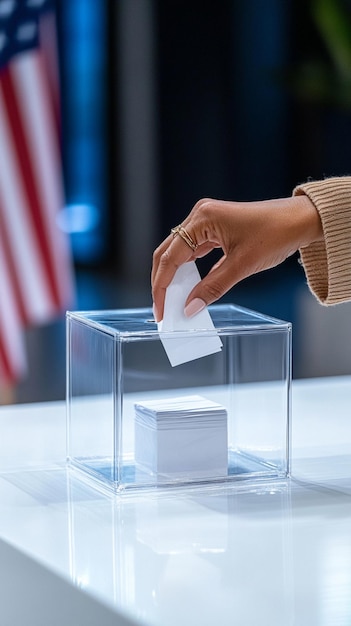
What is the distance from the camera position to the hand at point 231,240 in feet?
3.66

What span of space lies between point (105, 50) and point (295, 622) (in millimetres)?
4636

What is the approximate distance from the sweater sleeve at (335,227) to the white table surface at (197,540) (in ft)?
0.68

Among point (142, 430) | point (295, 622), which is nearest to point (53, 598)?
point (295, 622)

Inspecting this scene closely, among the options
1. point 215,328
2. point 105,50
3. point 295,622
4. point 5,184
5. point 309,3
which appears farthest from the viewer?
point 309,3

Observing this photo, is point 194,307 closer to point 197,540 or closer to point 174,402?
point 174,402

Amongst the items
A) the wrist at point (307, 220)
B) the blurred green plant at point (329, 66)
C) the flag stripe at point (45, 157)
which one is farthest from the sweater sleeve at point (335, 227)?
the blurred green plant at point (329, 66)

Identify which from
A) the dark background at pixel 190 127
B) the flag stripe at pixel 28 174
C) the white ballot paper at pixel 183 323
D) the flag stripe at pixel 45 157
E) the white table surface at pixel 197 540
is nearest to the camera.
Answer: the white table surface at pixel 197 540

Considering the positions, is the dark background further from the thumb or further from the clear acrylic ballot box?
the thumb

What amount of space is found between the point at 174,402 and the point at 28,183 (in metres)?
3.75

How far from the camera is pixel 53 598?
0.85 metres

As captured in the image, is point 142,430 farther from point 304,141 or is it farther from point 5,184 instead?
point 304,141

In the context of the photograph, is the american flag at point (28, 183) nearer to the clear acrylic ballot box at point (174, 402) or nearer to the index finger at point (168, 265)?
the clear acrylic ballot box at point (174, 402)

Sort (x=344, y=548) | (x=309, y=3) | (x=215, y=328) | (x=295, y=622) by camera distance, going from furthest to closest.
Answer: (x=309, y=3), (x=215, y=328), (x=344, y=548), (x=295, y=622)

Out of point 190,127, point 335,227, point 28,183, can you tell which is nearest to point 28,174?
point 28,183
